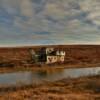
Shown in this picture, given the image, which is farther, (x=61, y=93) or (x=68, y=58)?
(x=68, y=58)

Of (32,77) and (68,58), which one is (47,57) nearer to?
(32,77)

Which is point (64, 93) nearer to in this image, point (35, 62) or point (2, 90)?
point (2, 90)

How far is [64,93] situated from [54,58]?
42.8m

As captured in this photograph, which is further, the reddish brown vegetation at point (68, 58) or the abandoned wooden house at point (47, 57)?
the reddish brown vegetation at point (68, 58)

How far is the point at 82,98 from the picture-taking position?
2278 cm

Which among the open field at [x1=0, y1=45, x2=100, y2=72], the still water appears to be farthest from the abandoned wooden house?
the still water

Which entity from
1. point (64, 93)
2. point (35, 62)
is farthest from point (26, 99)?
point (35, 62)

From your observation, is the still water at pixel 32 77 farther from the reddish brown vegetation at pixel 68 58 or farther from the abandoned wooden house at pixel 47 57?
the reddish brown vegetation at pixel 68 58

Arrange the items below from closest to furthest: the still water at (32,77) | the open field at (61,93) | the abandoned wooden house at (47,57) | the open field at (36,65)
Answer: the open field at (61,93), the still water at (32,77), the open field at (36,65), the abandoned wooden house at (47,57)

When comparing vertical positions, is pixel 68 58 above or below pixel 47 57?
below

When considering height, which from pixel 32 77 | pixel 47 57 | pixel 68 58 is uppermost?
pixel 47 57

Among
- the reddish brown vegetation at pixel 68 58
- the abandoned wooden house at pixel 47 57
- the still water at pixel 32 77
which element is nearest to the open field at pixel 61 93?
the still water at pixel 32 77

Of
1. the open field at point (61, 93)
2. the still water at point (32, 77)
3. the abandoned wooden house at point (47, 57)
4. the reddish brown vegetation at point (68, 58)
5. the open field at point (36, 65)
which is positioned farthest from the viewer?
the reddish brown vegetation at point (68, 58)

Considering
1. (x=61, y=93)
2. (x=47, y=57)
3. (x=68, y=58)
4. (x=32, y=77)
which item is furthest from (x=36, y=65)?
(x=61, y=93)
